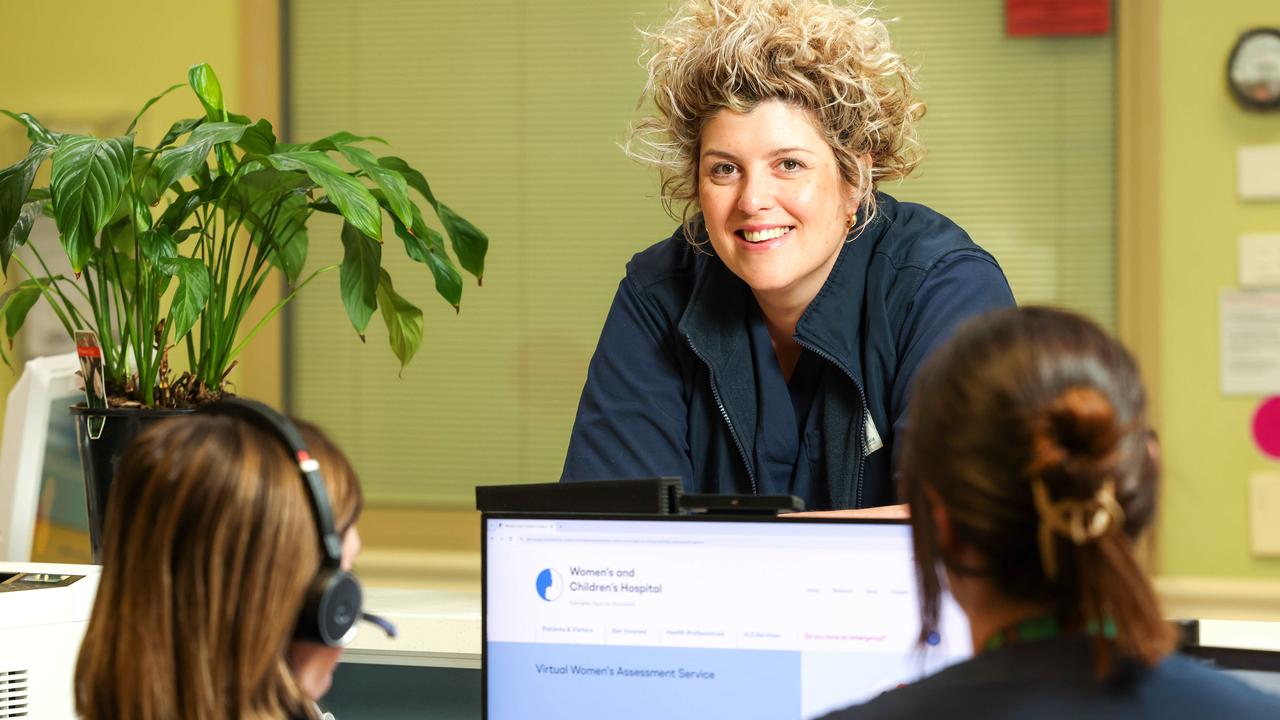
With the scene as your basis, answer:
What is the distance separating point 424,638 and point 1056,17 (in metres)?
2.28

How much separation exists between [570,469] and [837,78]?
562 millimetres

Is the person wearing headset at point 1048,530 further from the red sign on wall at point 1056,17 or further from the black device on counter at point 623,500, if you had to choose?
the red sign on wall at point 1056,17

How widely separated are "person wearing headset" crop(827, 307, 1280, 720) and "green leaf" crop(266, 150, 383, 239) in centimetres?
94

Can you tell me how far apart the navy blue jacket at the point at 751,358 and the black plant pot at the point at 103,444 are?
0.50 metres

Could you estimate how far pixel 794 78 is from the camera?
146 cm

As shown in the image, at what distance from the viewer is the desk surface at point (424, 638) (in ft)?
4.77

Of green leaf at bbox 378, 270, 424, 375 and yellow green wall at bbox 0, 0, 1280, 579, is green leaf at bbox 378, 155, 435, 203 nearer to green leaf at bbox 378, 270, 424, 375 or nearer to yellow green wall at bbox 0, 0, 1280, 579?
green leaf at bbox 378, 270, 424, 375

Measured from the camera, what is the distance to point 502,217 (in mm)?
3252

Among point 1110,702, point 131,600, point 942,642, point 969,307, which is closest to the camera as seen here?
point 1110,702

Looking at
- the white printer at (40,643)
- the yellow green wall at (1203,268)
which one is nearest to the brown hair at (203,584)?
the white printer at (40,643)

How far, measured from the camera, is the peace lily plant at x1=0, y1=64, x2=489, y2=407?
1.42 m

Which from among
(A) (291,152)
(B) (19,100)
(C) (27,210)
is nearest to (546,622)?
(A) (291,152)

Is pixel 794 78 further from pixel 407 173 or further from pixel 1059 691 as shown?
pixel 1059 691

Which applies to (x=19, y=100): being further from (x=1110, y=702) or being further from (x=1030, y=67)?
(x=1110, y=702)
